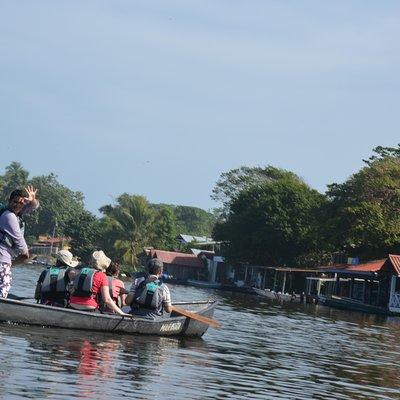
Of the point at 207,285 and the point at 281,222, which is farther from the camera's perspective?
the point at 207,285

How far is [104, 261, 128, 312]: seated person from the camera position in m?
19.1

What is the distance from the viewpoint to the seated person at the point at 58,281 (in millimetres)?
18828

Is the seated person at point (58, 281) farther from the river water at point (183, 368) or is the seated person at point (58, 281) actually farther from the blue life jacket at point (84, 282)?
the river water at point (183, 368)

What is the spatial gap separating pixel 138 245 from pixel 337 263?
31414 millimetres

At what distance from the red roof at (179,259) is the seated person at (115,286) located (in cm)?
9037

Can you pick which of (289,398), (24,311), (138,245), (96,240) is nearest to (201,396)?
(289,398)

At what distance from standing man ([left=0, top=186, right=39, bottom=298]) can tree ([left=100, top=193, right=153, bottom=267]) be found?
89.7 metres

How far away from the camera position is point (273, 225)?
8656 centimetres

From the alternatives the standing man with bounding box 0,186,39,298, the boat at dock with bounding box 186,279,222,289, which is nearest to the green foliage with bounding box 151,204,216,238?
the boat at dock with bounding box 186,279,222,289

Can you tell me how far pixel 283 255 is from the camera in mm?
88312

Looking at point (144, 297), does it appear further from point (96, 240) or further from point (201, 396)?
point (96, 240)

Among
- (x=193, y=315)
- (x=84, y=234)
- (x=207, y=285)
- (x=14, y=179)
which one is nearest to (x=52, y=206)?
(x=14, y=179)

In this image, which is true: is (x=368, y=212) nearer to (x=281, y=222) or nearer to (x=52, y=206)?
(x=281, y=222)

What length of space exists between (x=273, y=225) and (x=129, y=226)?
A: 76.3 ft
